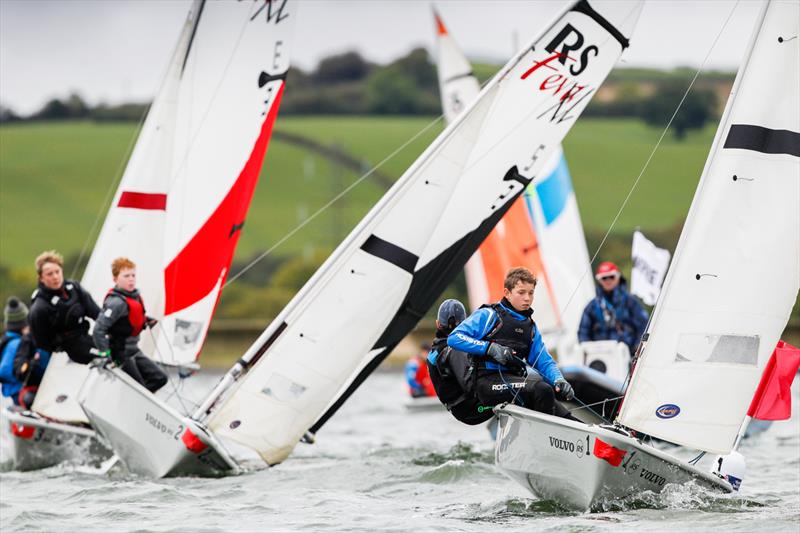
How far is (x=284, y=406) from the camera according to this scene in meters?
9.41

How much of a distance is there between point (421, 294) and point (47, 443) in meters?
3.10

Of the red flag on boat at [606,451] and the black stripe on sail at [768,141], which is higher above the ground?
the black stripe on sail at [768,141]

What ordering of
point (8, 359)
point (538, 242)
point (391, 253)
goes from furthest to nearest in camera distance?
point (538, 242), point (8, 359), point (391, 253)

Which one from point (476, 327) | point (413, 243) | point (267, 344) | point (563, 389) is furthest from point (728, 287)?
point (267, 344)

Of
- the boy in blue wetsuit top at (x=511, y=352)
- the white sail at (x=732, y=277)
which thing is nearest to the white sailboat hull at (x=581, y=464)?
the boy in blue wetsuit top at (x=511, y=352)

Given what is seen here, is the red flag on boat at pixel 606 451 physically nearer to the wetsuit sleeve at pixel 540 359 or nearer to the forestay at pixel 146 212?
the wetsuit sleeve at pixel 540 359

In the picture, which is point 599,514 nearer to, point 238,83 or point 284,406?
point 284,406

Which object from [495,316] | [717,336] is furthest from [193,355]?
[717,336]

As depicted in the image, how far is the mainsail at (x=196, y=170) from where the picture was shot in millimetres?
10906

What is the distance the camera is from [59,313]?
984 centimetres

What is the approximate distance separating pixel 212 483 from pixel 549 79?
3.67 meters

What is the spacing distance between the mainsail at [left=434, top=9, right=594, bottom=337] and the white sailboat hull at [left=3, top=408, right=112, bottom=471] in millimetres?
6459

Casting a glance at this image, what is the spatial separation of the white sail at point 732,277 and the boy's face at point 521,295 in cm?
71

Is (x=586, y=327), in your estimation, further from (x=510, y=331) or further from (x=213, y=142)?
(x=510, y=331)
